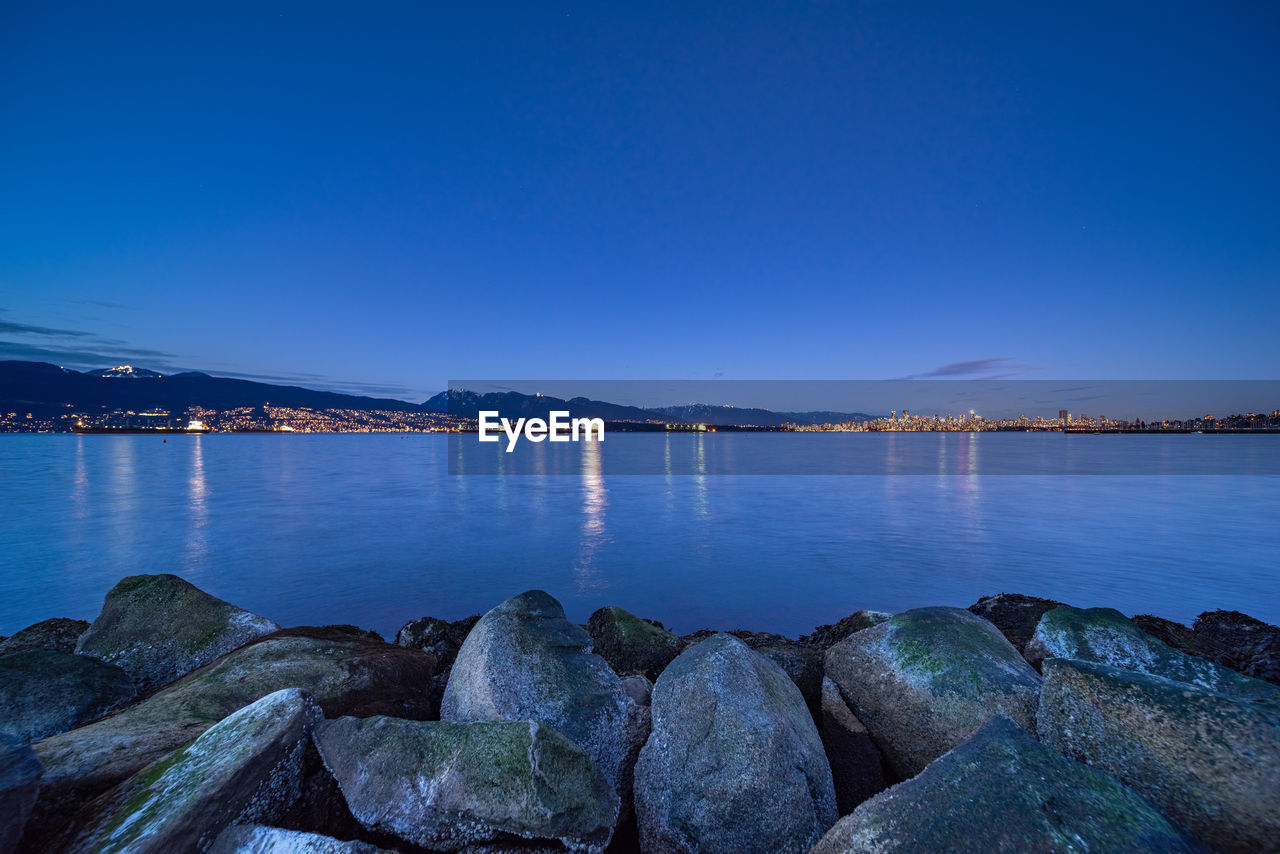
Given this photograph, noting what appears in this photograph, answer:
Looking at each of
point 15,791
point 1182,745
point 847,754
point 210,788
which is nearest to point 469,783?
point 210,788

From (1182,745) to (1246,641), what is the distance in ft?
25.8

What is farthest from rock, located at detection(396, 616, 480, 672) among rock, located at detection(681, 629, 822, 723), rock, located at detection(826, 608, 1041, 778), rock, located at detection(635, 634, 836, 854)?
rock, located at detection(826, 608, 1041, 778)

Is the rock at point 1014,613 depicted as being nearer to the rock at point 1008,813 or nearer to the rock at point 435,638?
the rock at point 1008,813

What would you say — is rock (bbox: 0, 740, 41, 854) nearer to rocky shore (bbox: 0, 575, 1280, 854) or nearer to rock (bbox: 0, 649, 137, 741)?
rocky shore (bbox: 0, 575, 1280, 854)

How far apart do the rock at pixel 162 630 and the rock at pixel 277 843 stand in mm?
4607

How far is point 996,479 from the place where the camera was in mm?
41000

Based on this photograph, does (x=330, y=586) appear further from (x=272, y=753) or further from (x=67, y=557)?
(x=272, y=753)

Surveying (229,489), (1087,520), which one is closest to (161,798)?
(1087,520)

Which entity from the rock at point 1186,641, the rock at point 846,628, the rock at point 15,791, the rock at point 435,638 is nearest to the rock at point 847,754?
the rock at point 846,628

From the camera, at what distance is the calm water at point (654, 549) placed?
13.7m

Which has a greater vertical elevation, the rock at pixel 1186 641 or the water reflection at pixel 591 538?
the rock at pixel 1186 641

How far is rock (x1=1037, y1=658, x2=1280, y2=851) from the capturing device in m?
3.20

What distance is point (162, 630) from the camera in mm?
6961

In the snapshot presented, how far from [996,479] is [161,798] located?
1853 inches
